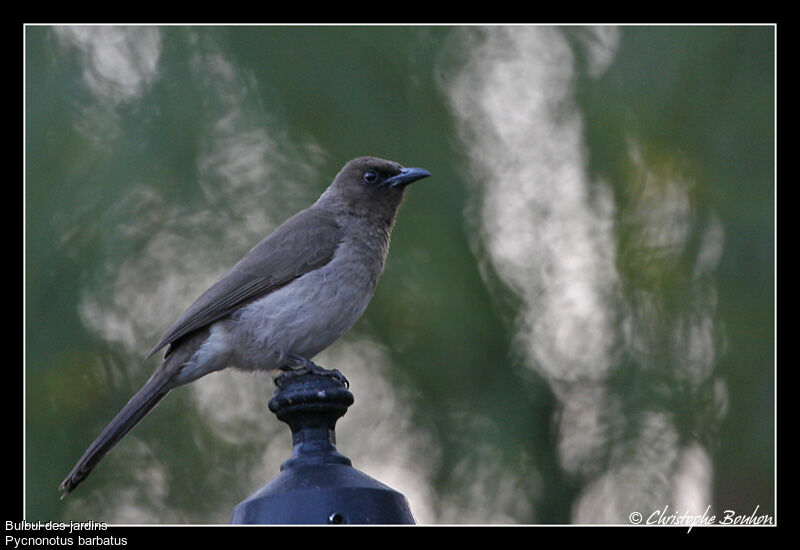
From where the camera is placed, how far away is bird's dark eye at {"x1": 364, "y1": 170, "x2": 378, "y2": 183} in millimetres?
6145

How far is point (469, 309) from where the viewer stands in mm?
7164

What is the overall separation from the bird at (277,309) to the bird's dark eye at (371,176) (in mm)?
420

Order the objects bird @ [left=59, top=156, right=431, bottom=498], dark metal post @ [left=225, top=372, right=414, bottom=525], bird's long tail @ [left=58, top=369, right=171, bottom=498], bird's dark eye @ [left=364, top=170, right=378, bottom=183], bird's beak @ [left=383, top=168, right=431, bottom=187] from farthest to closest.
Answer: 1. bird's dark eye @ [left=364, top=170, right=378, bottom=183]
2. bird's beak @ [left=383, top=168, right=431, bottom=187]
3. bird @ [left=59, top=156, right=431, bottom=498]
4. bird's long tail @ [left=58, top=369, right=171, bottom=498]
5. dark metal post @ [left=225, top=372, right=414, bottom=525]

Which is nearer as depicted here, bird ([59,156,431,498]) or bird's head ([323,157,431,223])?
bird ([59,156,431,498])

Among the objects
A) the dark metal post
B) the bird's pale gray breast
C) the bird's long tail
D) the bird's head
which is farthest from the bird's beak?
the dark metal post

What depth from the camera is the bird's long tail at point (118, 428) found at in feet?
14.8

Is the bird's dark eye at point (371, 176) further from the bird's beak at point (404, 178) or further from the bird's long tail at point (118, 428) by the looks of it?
the bird's long tail at point (118, 428)

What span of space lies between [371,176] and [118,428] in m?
2.11

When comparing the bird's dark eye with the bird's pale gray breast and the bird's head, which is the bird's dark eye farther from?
the bird's pale gray breast

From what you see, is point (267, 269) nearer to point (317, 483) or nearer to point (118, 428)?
point (118, 428)

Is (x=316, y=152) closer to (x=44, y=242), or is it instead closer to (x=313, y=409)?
(x=44, y=242)

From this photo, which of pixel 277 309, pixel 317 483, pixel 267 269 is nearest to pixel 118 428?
pixel 277 309

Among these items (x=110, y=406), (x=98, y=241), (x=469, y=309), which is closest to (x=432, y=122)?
(x=469, y=309)

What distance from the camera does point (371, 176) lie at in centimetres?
615
